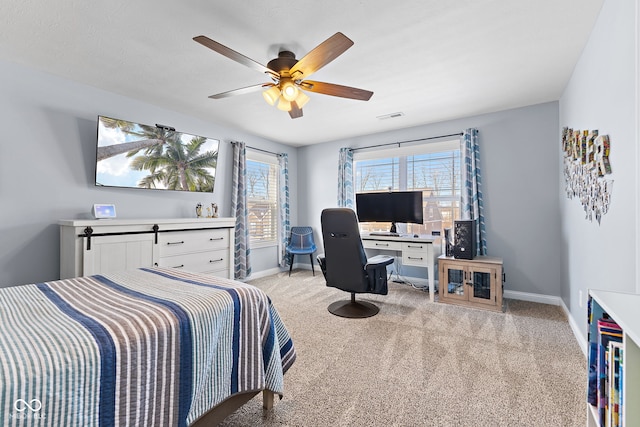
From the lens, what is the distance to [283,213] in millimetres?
5172

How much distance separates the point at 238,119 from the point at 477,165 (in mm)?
3288

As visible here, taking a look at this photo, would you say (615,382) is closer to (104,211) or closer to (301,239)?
(104,211)

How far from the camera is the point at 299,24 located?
194 centimetres

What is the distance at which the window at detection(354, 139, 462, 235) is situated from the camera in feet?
13.4

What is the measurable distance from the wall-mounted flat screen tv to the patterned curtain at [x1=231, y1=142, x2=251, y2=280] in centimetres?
47

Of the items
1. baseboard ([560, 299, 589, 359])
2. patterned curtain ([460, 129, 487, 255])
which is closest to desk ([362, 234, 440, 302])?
patterned curtain ([460, 129, 487, 255])

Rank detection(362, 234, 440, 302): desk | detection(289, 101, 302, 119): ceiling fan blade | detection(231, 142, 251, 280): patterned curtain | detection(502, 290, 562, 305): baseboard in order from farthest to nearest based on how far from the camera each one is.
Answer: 1. detection(231, 142, 251, 280): patterned curtain
2. detection(362, 234, 440, 302): desk
3. detection(502, 290, 562, 305): baseboard
4. detection(289, 101, 302, 119): ceiling fan blade

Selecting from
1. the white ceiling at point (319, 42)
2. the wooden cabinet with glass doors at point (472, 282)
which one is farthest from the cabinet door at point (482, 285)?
the white ceiling at point (319, 42)

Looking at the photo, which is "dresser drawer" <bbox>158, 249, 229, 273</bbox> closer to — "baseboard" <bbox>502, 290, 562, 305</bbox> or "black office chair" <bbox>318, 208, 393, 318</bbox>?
"black office chair" <bbox>318, 208, 393, 318</bbox>

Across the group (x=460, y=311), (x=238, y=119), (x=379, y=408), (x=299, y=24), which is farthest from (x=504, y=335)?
(x=238, y=119)

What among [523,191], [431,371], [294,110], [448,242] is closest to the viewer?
[431,371]

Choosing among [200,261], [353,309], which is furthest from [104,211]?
[353,309]

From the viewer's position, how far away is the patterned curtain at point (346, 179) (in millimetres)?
4816

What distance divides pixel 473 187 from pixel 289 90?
2.82m
